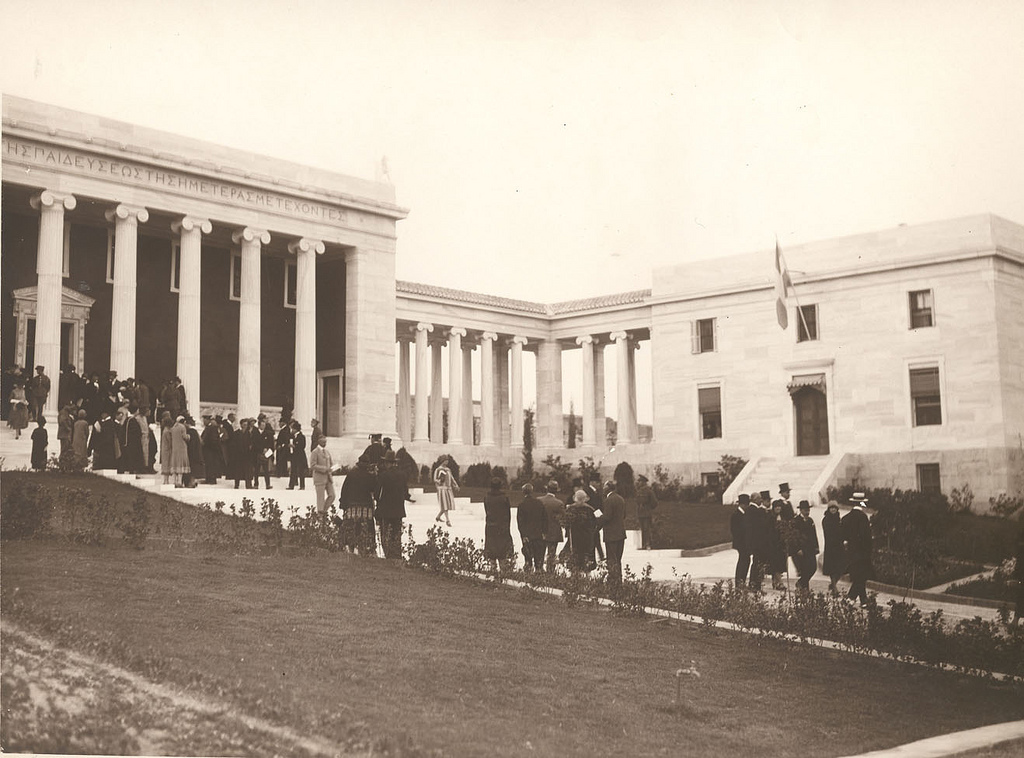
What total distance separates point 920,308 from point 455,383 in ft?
78.5

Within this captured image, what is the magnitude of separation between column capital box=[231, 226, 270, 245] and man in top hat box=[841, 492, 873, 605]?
22.5 metres

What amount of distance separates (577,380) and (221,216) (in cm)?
2201

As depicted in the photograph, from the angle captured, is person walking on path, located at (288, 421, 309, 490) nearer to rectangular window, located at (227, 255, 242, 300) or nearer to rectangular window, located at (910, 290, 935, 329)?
rectangular window, located at (227, 255, 242, 300)

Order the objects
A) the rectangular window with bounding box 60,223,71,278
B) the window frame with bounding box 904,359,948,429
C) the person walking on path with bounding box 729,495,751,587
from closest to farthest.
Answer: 1. the person walking on path with bounding box 729,495,751,587
2. the window frame with bounding box 904,359,948,429
3. the rectangular window with bounding box 60,223,71,278

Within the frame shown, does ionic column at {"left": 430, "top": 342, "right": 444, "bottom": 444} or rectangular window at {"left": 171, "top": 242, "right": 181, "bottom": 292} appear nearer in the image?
rectangular window at {"left": 171, "top": 242, "right": 181, "bottom": 292}

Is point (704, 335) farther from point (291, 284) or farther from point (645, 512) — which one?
point (645, 512)

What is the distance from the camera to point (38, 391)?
2633cm

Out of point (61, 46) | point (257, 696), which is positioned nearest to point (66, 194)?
point (61, 46)

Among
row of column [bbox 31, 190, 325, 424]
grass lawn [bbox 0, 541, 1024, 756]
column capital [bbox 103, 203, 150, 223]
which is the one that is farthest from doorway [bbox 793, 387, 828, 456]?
column capital [bbox 103, 203, 150, 223]

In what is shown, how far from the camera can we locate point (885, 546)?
15.4 m

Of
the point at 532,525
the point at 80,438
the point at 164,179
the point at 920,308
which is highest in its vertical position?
the point at 164,179

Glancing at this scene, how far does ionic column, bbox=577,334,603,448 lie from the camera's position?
153ft

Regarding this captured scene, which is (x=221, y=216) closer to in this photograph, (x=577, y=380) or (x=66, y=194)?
(x=66, y=194)

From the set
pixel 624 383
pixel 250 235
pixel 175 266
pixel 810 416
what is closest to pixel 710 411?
pixel 810 416
